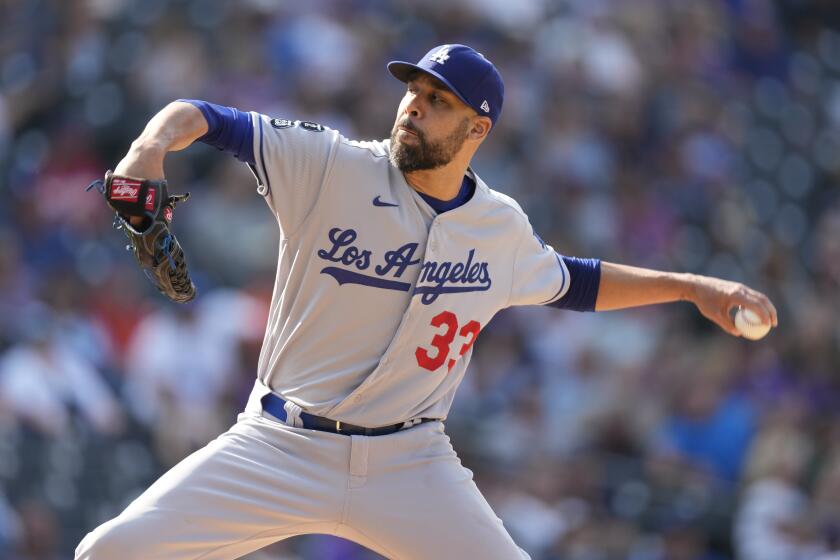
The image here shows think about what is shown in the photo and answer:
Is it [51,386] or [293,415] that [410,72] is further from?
[51,386]

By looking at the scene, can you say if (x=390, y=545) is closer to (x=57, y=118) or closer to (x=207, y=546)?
(x=207, y=546)

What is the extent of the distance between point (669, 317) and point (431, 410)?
514 centimetres

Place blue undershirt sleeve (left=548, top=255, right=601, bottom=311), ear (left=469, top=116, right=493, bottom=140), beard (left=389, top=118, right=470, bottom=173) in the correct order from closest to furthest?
beard (left=389, top=118, right=470, bottom=173)
ear (left=469, top=116, right=493, bottom=140)
blue undershirt sleeve (left=548, top=255, right=601, bottom=311)

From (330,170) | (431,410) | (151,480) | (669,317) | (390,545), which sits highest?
(330,170)

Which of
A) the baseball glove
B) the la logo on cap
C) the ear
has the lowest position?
the ear

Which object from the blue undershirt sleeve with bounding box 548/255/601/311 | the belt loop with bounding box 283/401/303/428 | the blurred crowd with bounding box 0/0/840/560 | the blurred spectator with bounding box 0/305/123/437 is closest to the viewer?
the belt loop with bounding box 283/401/303/428

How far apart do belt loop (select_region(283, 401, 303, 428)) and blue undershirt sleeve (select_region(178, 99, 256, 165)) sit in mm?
733

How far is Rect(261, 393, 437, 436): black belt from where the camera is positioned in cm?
392

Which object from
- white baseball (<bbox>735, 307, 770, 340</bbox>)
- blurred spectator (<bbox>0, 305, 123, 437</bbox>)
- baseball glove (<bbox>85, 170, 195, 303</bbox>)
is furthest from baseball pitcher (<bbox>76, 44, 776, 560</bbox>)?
blurred spectator (<bbox>0, 305, 123, 437</bbox>)

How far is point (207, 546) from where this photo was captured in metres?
3.73

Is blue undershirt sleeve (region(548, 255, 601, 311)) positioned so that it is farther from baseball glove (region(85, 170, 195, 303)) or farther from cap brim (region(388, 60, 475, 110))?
baseball glove (region(85, 170, 195, 303))

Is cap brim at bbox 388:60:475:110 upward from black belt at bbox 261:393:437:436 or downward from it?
upward

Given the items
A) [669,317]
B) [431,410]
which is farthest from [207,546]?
[669,317]

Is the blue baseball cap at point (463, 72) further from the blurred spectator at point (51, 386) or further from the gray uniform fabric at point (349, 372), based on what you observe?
the blurred spectator at point (51, 386)
